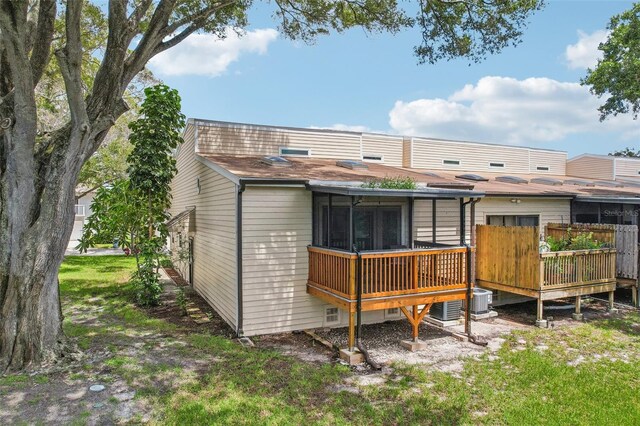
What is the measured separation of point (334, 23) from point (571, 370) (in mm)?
10045

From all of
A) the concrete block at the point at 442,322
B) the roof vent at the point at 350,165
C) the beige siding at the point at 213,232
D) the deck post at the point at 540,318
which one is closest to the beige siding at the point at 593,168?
the deck post at the point at 540,318

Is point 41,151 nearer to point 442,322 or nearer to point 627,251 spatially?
point 442,322

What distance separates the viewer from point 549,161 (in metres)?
20.1

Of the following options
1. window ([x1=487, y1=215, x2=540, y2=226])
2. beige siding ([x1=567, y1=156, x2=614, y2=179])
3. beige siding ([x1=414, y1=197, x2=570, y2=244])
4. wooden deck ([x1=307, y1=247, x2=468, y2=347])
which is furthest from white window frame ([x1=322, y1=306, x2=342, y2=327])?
beige siding ([x1=567, y1=156, x2=614, y2=179])

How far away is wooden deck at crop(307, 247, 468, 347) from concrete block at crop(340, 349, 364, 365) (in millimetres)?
272

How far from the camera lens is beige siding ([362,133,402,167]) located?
15.8 m

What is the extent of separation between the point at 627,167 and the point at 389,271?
20.0 m

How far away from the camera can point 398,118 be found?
23859 mm

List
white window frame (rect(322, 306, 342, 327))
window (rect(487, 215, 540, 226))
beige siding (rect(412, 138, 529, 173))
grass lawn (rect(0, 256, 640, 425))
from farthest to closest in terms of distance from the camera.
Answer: beige siding (rect(412, 138, 529, 173)) < window (rect(487, 215, 540, 226)) < white window frame (rect(322, 306, 342, 327)) < grass lawn (rect(0, 256, 640, 425))

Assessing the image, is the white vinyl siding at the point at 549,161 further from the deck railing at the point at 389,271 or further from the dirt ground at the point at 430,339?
the deck railing at the point at 389,271

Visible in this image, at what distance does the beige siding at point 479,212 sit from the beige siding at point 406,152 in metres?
5.35

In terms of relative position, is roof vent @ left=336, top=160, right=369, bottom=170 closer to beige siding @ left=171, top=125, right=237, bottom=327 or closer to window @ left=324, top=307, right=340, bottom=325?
→ beige siding @ left=171, top=125, right=237, bottom=327

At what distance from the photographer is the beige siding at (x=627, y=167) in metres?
20.5

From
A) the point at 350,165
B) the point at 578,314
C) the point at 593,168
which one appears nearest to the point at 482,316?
the point at 578,314
